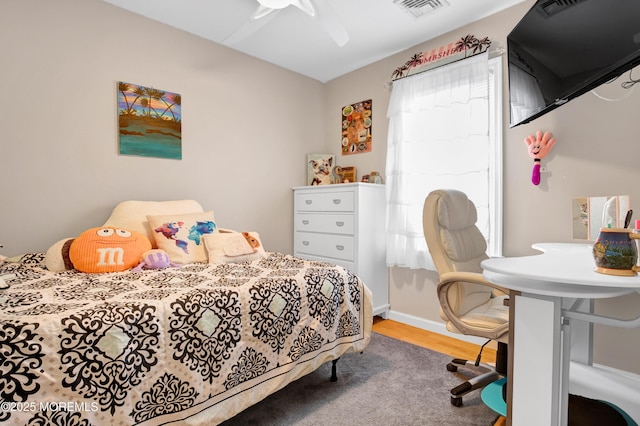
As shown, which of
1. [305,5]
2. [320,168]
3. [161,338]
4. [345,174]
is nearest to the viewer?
[161,338]

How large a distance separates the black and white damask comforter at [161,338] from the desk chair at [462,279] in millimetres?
579

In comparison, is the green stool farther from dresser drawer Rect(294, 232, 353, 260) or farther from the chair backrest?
dresser drawer Rect(294, 232, 353, 260)

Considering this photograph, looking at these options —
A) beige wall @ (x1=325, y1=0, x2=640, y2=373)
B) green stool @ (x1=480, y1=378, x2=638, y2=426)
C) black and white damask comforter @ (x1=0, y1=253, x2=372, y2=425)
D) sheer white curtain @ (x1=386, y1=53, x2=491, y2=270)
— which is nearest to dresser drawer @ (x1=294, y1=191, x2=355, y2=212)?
sheer white curtain @ (x1=386, y1=53, x2=491, y2=270)

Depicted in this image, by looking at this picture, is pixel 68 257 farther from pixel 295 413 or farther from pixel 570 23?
pixel 570 23

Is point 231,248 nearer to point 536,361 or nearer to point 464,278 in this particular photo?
point 464,278

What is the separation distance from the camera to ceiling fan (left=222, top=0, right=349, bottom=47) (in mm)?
2066

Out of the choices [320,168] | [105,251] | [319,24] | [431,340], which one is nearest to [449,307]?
[431,340]

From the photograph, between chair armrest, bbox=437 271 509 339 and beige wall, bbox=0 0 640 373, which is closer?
chair armrest, bbox=437 271 509 339

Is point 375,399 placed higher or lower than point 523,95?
lower

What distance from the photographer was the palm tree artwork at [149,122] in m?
2.54

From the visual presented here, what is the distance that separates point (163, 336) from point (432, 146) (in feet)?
8.08

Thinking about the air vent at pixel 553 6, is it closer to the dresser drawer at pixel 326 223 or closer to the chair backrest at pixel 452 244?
the chair backrest at pixel 452 244

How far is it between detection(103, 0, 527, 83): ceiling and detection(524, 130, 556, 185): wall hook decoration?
0.99 metres

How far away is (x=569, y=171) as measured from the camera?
2189 mm
